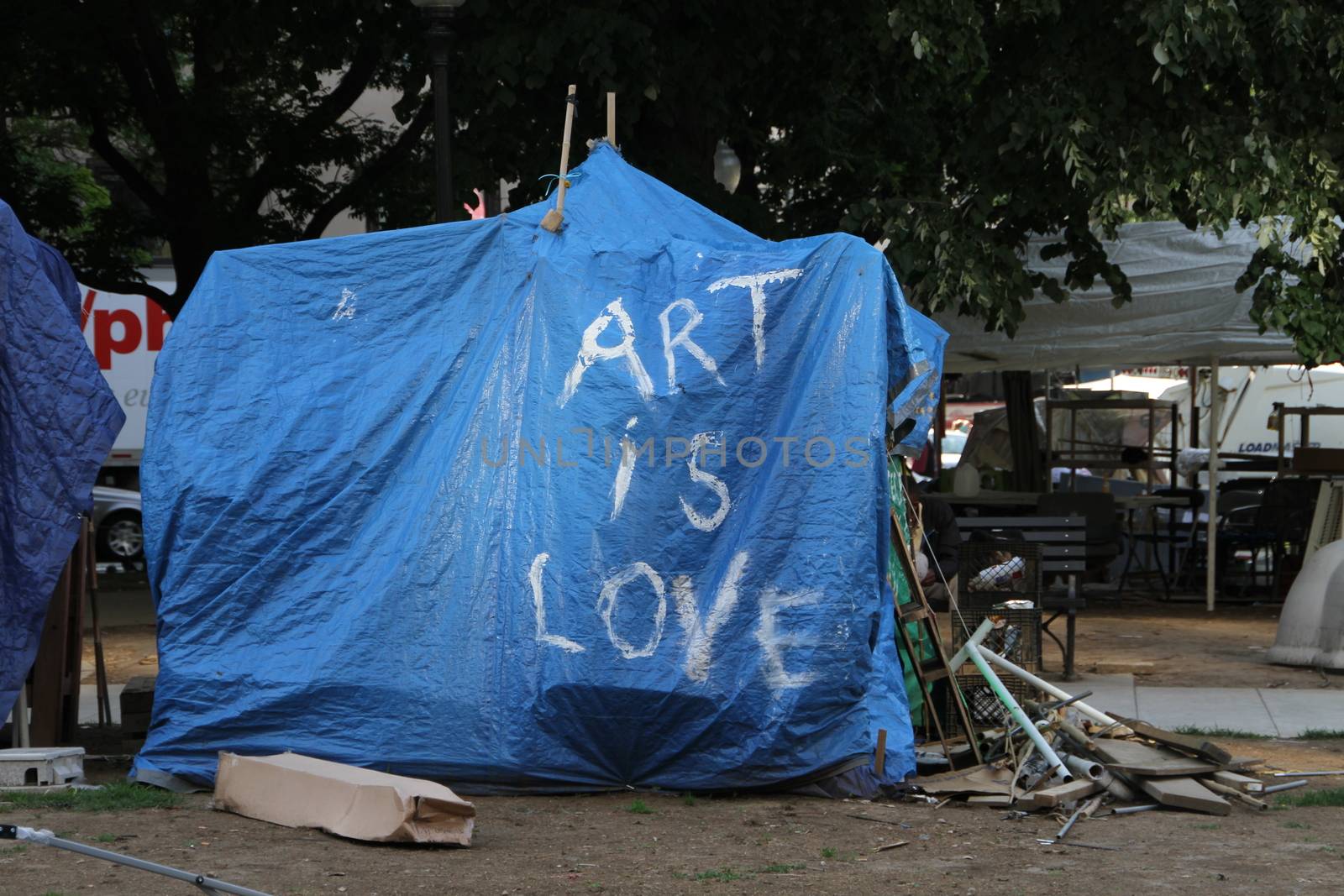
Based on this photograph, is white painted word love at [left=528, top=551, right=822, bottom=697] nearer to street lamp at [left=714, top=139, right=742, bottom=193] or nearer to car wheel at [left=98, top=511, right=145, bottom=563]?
street lamp at [left=714, top=139, right=742, bottom=193]

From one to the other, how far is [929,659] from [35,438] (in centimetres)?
434

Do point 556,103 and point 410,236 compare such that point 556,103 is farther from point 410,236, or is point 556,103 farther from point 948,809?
point 948,809

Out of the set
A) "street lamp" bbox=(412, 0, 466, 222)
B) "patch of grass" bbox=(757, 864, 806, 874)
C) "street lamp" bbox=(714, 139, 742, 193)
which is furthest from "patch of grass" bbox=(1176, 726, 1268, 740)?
"street lamp" bbox=(714, 139, 742, 193)

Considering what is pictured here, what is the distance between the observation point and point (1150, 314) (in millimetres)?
14398

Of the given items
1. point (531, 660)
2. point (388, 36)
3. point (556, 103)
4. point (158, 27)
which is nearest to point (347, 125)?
point (158, 27)

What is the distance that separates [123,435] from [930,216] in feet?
54.3

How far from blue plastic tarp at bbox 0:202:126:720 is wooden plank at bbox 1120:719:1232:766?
195 inches

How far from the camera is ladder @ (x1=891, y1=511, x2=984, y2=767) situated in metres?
8.05

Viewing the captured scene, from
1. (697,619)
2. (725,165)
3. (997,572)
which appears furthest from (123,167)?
(697,619)

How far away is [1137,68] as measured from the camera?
1164 centimetres

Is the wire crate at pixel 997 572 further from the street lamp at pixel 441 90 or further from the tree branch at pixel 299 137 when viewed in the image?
the tree branch at pixel 299 137

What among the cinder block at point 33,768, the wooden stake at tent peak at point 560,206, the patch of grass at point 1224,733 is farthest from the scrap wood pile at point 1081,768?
the cinder block at point 33,768

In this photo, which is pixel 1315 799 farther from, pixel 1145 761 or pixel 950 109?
pixel 950 109

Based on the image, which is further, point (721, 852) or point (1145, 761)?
point (1145, 761)
